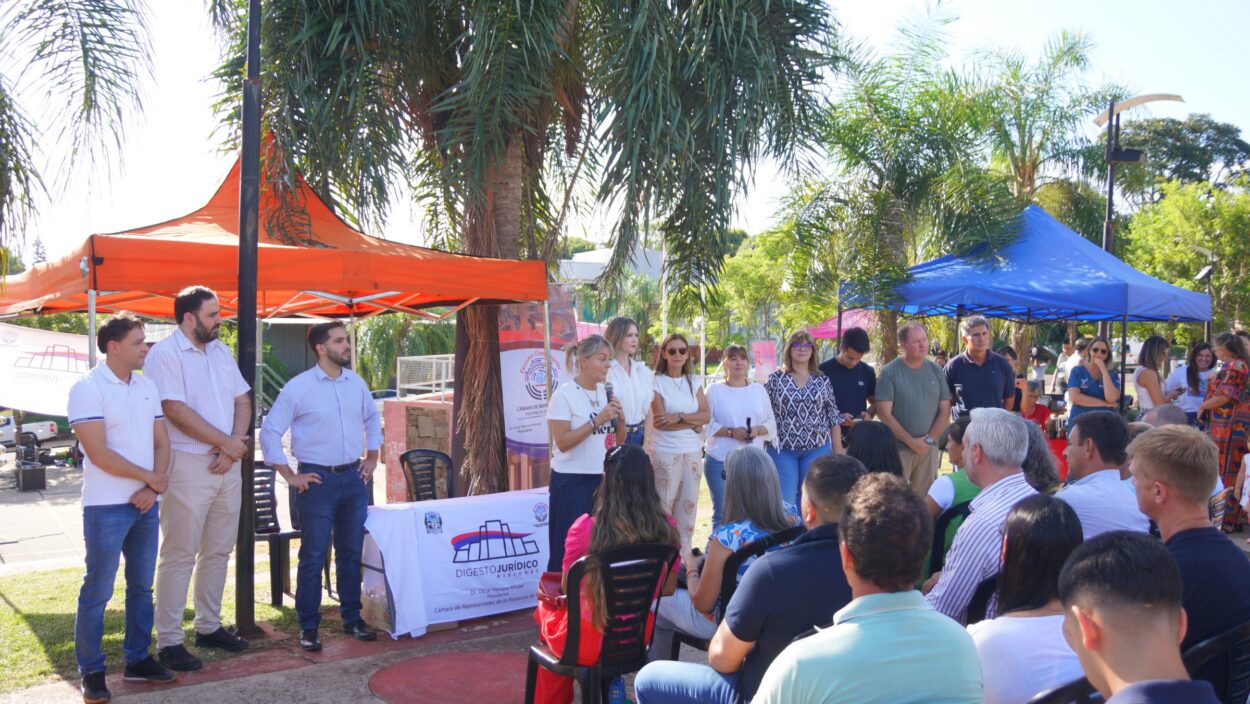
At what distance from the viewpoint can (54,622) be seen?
5809mm

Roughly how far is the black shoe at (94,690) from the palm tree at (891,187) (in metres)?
8.59

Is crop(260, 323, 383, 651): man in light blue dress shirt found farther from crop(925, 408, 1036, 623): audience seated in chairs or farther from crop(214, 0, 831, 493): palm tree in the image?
crop(925, 408, 1036, 623): audience seated in chairs

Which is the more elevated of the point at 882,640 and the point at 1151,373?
the point at 1151,373

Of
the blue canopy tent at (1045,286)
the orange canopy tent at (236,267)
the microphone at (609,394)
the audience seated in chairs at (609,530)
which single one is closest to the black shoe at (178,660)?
the orange canopy tent at (236,267)

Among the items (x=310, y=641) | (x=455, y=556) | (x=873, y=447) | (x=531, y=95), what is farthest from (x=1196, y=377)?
(x=310, y=641)

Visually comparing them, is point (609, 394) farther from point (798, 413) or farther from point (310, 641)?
point (310, 641)

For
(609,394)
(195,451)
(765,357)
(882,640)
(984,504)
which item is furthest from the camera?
(765,357)

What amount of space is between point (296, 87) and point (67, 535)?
6626mm

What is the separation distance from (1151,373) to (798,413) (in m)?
5.03

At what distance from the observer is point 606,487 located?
3.81m

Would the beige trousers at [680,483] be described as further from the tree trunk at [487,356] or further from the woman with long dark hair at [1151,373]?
the woman with long dark hair at [1151,373]

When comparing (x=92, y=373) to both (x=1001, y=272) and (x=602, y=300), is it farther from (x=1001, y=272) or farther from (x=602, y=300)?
(x=1001, y=272)

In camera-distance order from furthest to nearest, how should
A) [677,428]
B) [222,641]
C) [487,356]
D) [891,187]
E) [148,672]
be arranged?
[891,187] → [487,356] → [677,428] → [222,641] → [148,672]

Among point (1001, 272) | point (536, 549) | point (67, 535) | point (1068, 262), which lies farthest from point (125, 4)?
point (1068, 262)
